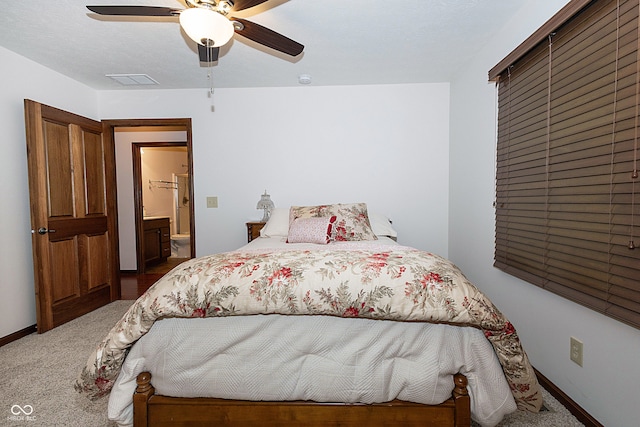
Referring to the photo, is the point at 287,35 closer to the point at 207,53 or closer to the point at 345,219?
the point at 207,53

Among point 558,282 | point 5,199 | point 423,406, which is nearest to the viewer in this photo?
point 423,406

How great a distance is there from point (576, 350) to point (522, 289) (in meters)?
0.50

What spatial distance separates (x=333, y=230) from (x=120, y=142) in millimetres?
3910

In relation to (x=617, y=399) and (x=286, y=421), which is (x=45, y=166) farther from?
(x=617, y=399)

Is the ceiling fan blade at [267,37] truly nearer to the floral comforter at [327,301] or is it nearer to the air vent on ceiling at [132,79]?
the floral comforter at [327,301]

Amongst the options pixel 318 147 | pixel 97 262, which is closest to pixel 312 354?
pixel 318 147

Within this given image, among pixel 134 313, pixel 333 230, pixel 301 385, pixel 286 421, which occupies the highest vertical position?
pixel 333 230

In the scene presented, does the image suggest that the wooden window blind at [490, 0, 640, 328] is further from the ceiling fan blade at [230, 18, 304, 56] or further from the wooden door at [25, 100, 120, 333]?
the wooden door at [25, 100, 120, 333]

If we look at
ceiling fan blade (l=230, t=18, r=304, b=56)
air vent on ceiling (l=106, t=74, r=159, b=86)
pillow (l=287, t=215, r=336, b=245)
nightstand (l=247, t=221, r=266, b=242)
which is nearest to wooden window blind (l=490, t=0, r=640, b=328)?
pillow (l=287, t=215, r=336, b=245)

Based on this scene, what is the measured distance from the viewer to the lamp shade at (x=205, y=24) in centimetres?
164

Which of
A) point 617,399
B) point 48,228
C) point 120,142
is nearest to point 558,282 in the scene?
point 617,399

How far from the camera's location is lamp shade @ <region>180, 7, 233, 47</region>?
64.6 inches

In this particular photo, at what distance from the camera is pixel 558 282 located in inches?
66.9

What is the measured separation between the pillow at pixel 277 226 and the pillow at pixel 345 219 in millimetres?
91
